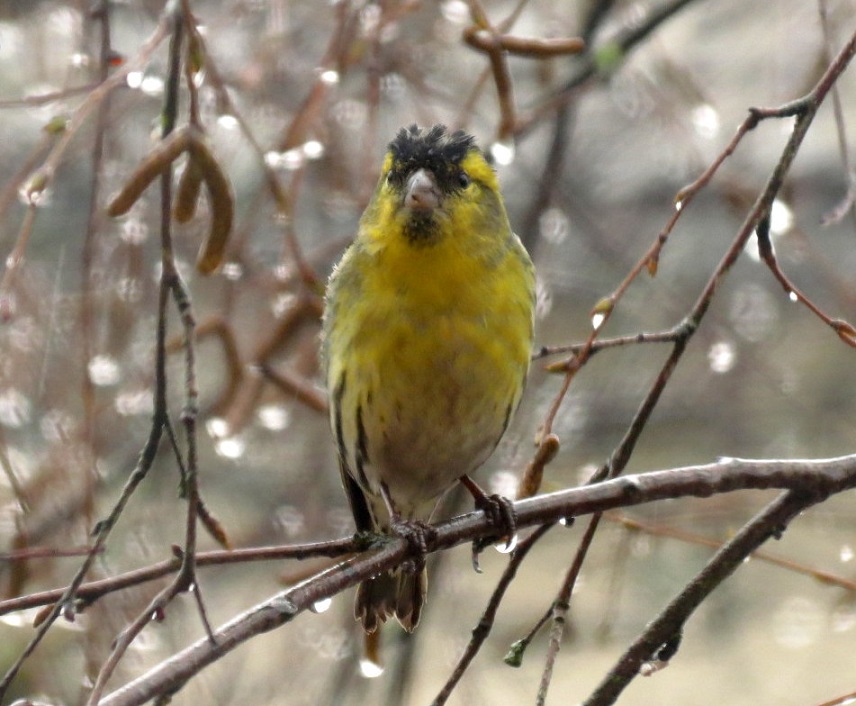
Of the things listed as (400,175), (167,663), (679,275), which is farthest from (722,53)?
(167,663)

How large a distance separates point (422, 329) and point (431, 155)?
1.42 feet

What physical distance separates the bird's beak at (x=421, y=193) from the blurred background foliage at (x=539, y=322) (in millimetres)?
278

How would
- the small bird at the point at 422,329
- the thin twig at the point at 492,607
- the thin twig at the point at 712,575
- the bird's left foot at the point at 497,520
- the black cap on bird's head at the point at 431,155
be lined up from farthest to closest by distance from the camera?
the black cap on bird's head at the point at 431,155
the small bird at the point at 422,329
the bird's left foot at the point at 497,520
the thin twig at the point at 712,575
the thin twig at the point at 492,607

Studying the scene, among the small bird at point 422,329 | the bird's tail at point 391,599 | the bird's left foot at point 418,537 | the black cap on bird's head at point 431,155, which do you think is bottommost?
the bird's left foot at point 418,537

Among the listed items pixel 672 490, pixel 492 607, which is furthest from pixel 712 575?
pixel 492 607

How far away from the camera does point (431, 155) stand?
2.84m

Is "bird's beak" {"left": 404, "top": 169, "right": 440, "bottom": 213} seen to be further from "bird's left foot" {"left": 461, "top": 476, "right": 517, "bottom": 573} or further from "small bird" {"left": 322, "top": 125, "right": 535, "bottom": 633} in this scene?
"bird's left foot" {"left": 461, "top": 476, "right": 517, "bottom": 573}

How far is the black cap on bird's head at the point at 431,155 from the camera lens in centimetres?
284

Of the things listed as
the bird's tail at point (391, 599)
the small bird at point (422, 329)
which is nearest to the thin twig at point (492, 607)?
the small bird at point (422, 329)

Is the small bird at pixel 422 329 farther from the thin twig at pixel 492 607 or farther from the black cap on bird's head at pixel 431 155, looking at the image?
the thin twig at pixel 492 607

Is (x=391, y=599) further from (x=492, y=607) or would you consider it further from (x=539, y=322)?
(x=539, y=322)

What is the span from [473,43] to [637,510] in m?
2.40

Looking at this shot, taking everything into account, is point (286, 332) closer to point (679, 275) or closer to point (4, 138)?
point (4, 138)

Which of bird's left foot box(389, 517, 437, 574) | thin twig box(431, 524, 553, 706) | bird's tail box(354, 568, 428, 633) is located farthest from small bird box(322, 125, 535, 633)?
thin twig box(431, 524, 553, 706)
